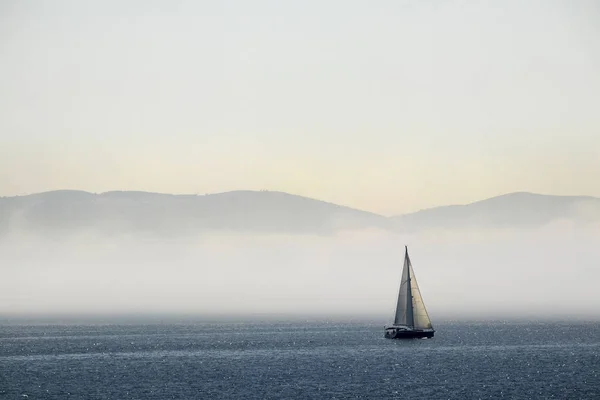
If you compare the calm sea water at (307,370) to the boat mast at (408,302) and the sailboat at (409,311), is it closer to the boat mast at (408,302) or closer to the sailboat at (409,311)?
the sailboat at (409,311)

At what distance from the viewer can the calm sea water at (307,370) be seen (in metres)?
98.7

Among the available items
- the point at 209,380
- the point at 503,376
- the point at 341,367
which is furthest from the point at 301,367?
the point at 503,376

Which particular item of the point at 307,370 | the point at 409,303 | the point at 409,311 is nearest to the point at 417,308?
the point at 409,311

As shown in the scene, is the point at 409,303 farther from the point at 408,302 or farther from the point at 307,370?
the point at 307,370

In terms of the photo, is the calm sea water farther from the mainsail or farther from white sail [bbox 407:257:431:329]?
the mainsail

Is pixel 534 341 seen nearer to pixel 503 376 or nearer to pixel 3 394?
pixel 503 376

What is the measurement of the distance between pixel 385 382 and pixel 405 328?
197ft

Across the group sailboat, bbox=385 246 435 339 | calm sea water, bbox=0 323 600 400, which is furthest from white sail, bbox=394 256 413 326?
calm sea water, bbox=0 323 600 400

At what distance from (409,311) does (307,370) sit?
144ft

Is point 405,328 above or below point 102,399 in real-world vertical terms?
above

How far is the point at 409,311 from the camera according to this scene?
162 meters

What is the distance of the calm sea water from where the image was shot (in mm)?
98688

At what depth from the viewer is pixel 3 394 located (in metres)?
100

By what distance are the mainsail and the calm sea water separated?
4.34 metres
